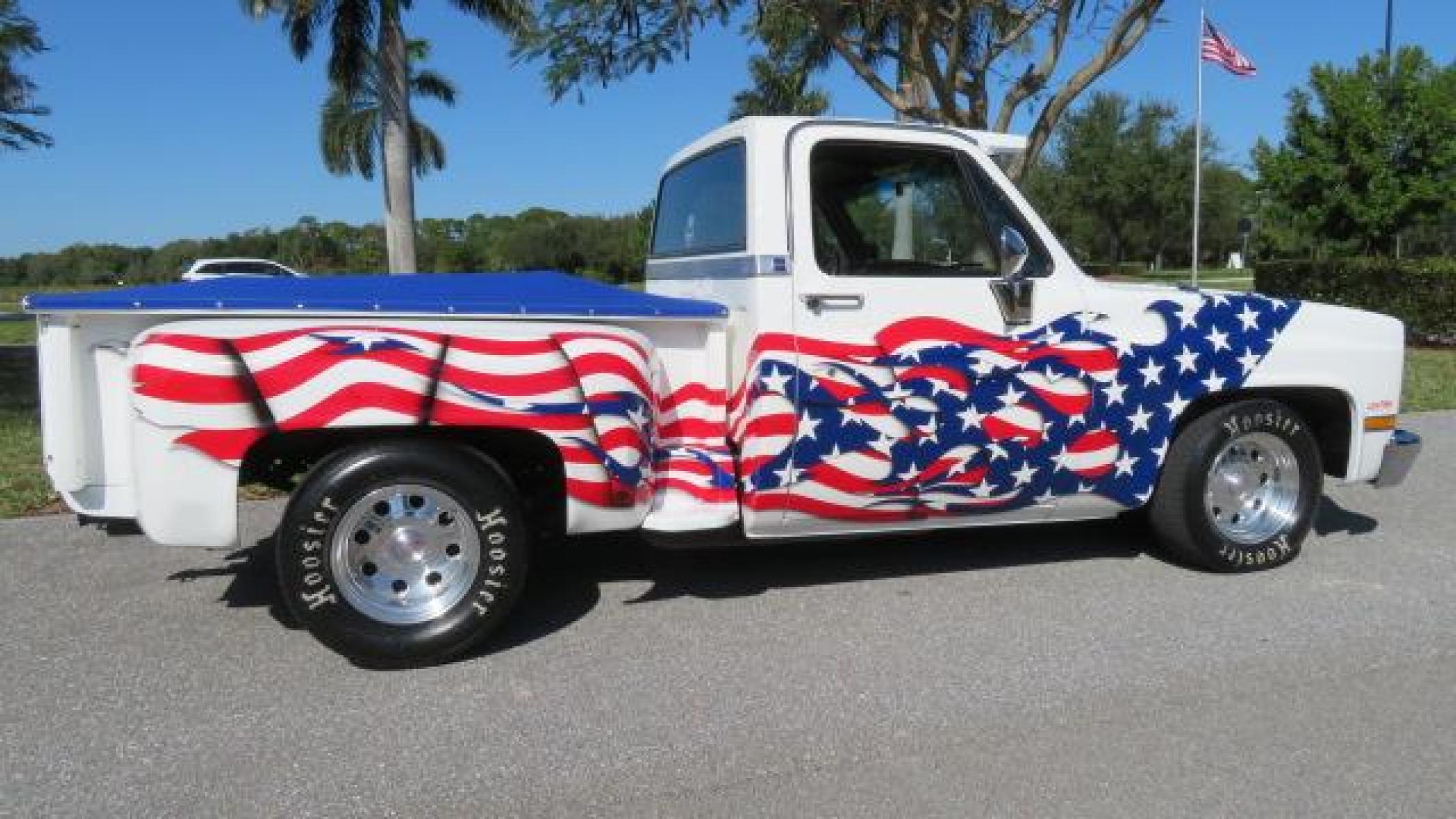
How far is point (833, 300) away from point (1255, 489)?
236 cm

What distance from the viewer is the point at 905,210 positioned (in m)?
4.23

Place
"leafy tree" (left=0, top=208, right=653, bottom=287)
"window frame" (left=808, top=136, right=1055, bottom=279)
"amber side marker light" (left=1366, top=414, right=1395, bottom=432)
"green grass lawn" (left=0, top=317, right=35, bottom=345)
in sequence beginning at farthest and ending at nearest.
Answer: "leafy tree" (left=0, top=208, right=653, bottom=287) < "green grass lawn" (left=0, top=317, right=35, bottom=345) < "amber side marker light" (left=1366, top=414, right=1395, bottom=432) < "window frame" (left=808, top=136, right=1055, bottom=279)

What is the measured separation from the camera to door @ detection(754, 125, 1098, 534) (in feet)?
13.0

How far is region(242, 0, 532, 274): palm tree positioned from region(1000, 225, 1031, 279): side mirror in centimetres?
1671

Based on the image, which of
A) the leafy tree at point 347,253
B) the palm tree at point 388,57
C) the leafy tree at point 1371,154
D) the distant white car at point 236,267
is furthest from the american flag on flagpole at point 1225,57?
the leafy tree at point 347,253

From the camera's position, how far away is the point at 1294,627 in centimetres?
404

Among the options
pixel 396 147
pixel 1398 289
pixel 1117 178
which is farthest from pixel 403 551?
pixel 1117 178

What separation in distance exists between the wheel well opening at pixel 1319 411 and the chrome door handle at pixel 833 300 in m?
1.72

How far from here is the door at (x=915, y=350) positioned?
13.0 feet

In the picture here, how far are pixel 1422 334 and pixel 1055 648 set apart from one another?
1559 centimetres

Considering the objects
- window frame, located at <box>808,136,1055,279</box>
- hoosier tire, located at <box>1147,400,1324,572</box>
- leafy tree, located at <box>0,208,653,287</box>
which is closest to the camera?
window frame, located at <box>808,136,1055,279</box>

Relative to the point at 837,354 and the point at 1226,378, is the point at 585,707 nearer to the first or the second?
the point at 837,354

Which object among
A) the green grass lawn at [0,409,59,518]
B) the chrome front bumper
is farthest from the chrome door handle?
the green grass lawn at [0,409,59,518]

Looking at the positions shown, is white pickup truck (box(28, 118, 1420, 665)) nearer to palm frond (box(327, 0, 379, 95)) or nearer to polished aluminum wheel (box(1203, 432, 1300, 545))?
polished aluminum wheel (box(1203, 432, 1300, 545))
